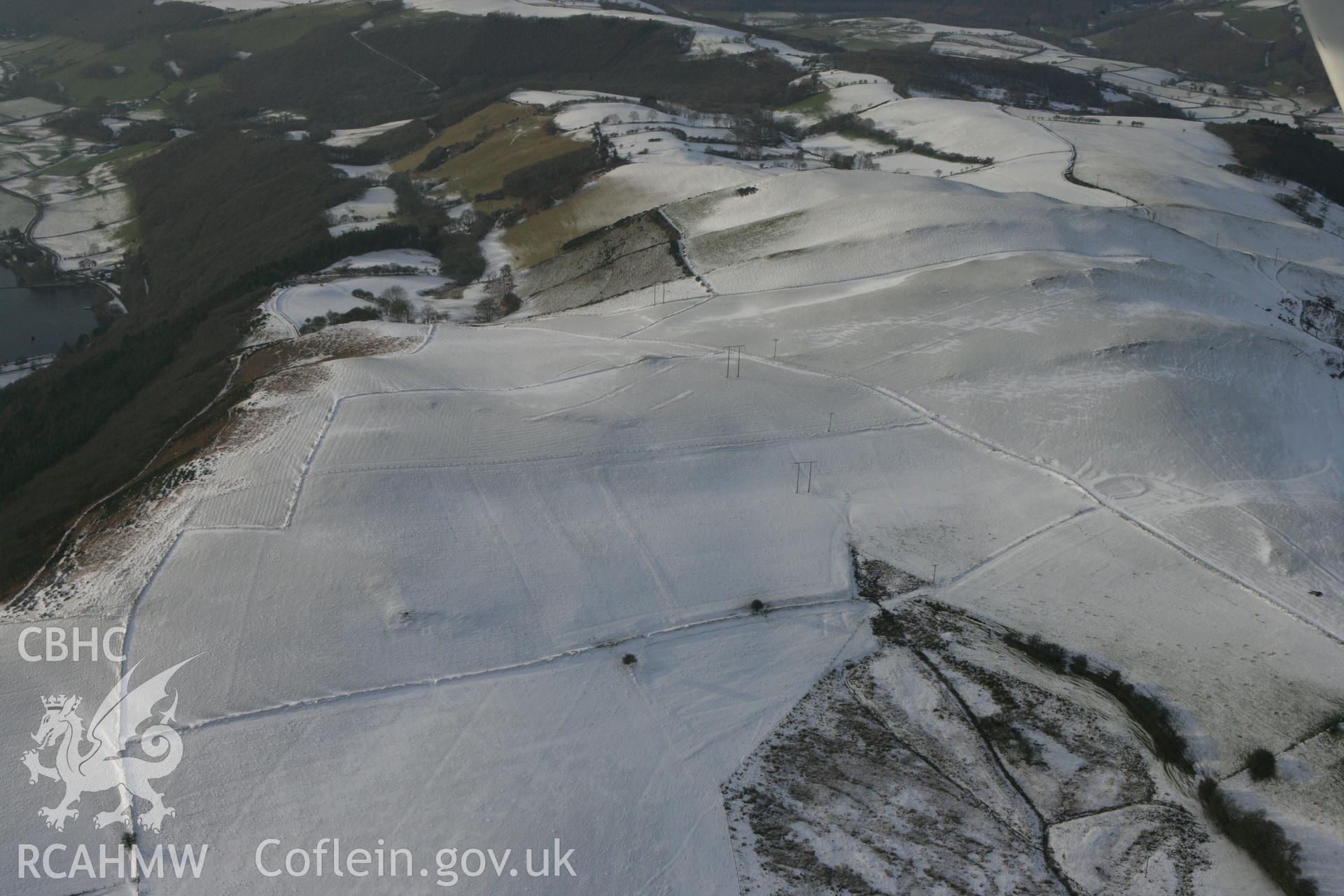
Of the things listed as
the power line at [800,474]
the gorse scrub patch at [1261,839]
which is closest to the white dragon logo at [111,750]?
the power line at [800,474]

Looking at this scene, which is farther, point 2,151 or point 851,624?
point 2,151

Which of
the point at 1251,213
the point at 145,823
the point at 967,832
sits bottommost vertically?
the point at 145,823

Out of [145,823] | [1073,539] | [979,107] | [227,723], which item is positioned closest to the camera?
[145,823]

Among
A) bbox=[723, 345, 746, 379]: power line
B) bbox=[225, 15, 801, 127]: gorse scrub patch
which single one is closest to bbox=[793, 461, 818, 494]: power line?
bbox=[723, 345, 746, 379]: power line

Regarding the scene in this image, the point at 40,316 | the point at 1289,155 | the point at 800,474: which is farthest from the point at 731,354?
the point at 1289,155

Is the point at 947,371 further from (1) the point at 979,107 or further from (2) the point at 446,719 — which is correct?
(1) the point at 979,107

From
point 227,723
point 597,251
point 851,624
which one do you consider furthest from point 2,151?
point 851,624

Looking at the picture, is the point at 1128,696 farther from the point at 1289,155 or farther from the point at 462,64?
the point at 462,64
